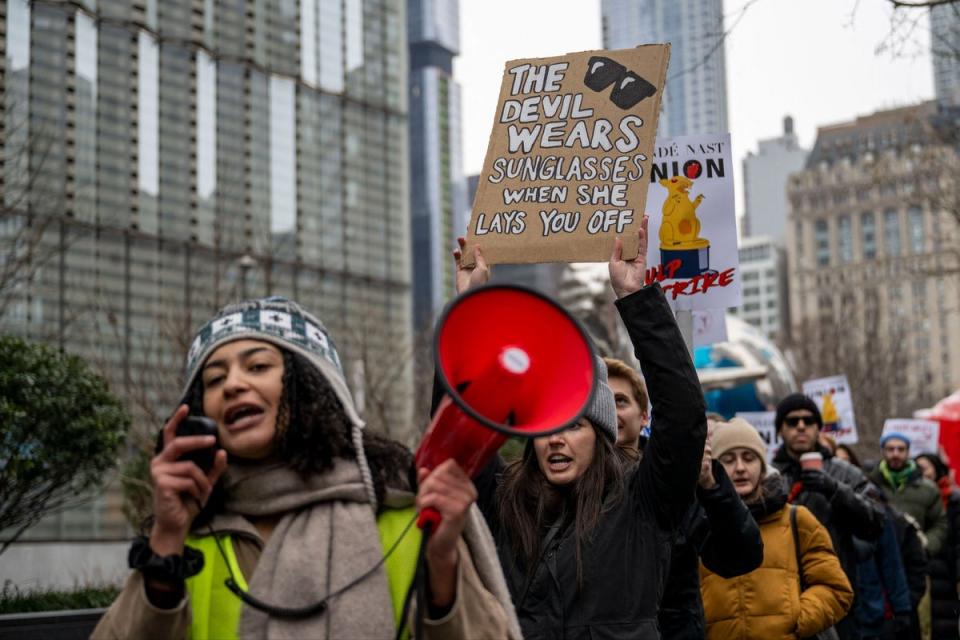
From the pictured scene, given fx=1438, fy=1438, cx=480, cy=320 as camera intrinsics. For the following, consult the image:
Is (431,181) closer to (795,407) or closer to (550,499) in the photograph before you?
(795,407)

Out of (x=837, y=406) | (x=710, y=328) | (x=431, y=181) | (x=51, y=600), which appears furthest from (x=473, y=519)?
(x=431, y=181)

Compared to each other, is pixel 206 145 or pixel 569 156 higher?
pixel 206 145

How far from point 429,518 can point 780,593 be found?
3.30 meters

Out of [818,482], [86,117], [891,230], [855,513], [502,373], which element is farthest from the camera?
[891,230]

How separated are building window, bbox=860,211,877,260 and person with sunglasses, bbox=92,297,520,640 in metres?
135

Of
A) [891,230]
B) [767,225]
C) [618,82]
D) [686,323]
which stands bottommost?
Result: [686,323]

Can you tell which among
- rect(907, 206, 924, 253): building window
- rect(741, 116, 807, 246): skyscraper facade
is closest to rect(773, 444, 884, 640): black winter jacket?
rect(907, 206, 924, 253): building window

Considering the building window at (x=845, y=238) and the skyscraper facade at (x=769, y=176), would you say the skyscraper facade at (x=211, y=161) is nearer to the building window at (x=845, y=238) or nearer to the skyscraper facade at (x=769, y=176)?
the building window at (x=845, y=238)

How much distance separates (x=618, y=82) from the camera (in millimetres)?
5004

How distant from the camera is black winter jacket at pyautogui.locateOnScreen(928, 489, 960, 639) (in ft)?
34.4

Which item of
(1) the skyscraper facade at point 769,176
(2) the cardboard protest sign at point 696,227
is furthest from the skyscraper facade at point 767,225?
(2) the cardboard protest sign at point 696,227

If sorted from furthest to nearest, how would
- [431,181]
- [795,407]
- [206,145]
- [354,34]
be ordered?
[431,181] < [354,34] < [206,145] < [795,407]

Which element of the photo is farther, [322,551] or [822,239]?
[822,239]

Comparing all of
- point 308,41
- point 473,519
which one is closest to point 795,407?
point 473,519
